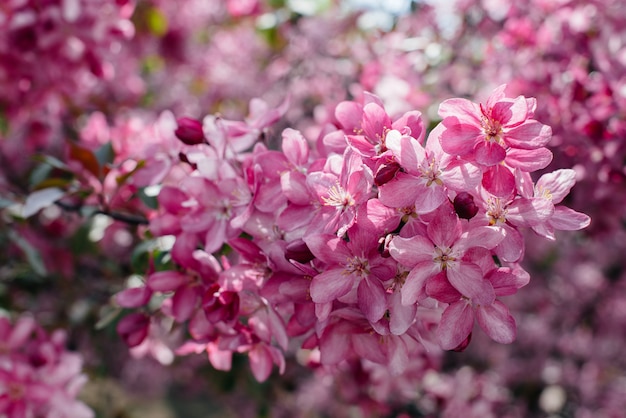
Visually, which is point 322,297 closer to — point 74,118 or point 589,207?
point 589,207

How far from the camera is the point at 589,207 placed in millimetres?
1553

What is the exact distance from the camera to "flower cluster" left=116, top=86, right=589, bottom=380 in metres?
0.79

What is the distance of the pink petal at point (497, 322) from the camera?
2.71 ft

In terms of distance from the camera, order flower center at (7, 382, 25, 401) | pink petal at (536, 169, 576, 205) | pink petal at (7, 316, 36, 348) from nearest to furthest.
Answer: pink petal at (536, 169, 576, 205), flower center at (7, 382, 25, 401), pink petal at (7, 316, 36, 348)

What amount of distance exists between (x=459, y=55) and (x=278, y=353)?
1.74 metres

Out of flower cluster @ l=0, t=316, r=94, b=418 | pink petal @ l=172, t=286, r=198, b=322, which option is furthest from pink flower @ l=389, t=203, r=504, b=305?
flower cluster @ l=0, t=316, r=94, b=418

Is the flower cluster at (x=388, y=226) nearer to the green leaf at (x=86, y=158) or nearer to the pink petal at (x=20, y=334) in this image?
the green leaf at (x=86, y=158)

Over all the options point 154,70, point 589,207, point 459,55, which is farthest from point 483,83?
point 154,70

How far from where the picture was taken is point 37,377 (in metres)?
1.44

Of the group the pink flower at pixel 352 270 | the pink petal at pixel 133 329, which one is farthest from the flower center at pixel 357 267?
the pink petal at pixel 133 329

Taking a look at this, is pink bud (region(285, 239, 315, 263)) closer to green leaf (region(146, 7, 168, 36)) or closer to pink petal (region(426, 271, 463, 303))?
pink petal (region(426, 271, 463, 303))

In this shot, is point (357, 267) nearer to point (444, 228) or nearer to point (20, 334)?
point (444, 228)

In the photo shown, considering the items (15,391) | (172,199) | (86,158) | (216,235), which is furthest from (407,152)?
(15,391)

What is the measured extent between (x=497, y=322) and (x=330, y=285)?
0.23 m
